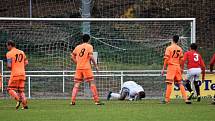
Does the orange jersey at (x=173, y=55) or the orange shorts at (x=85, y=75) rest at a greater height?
the orange jersey at (x=173, y=55)

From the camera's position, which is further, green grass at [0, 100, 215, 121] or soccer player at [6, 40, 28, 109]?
soccer player at [6, 40, 28, 109]

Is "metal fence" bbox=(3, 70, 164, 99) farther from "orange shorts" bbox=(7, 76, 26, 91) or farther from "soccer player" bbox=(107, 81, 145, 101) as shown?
"orange shorts" bbox=(7, 76, 26, 91)

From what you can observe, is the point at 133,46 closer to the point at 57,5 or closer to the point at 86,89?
the point at 86,89

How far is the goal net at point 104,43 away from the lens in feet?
94.6

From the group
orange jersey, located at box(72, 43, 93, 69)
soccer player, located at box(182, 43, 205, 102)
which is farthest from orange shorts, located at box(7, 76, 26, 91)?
soccer player, located at box(182, 43, 205, 102)

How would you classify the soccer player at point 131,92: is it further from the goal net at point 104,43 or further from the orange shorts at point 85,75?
the orange shorts at point 85,75

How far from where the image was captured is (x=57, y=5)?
4169cm

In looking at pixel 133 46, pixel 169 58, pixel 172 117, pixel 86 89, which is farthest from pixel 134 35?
pixel 172 117

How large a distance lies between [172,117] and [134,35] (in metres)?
11.7

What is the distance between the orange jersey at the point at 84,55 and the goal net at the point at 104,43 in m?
5.36

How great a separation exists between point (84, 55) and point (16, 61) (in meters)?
2.27

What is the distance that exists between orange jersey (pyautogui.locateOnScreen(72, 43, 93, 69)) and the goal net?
211 inches

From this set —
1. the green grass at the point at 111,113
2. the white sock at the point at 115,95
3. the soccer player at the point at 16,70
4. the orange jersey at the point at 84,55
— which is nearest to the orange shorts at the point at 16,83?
the soccer player at the point at 16,70

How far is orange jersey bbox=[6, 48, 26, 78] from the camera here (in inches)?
848
